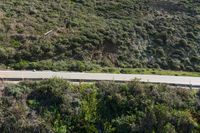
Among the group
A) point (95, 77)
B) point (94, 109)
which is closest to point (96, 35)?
point (95, 77)

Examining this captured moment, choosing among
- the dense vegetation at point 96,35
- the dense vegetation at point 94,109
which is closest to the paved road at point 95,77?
the dense vegetation at point 96,35

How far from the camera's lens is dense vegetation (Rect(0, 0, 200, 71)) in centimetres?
3806

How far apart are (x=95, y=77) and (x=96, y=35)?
7.25 meters

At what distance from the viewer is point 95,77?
35.5m

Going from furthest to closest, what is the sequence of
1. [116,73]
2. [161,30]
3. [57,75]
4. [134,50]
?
[161,30] → [134,50] → [116,73] → [57,75]

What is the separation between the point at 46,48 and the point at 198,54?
54.8 ft

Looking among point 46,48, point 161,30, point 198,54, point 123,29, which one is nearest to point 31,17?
point 46,48

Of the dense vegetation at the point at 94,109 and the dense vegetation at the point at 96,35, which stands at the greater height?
the dense vegetation at the point at 96,35

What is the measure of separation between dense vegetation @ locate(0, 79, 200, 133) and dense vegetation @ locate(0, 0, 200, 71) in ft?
15.6

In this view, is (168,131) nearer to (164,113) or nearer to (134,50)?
(164,113)

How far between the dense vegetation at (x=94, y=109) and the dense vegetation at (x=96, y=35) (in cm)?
474

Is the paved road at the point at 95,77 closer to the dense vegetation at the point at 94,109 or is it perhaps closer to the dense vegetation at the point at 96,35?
the dense vegetation at the point at 96,35

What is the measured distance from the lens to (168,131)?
3058 centimetres

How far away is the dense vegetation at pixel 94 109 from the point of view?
29891 millimetres
